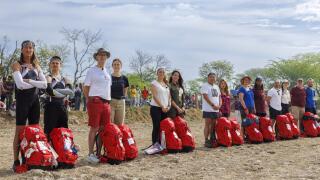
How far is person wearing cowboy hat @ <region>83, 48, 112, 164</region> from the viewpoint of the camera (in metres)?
7.52

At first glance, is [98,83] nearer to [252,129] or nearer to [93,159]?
[93,159]

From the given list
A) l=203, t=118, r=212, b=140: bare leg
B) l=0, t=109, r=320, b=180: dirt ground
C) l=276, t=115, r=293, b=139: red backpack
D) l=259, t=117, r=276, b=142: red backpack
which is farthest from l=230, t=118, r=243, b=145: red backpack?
l=276, t=115, r=293, b=139: red backpack

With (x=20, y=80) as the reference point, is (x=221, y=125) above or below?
below

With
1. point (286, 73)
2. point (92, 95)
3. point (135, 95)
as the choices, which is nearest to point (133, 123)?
point (135, 95)

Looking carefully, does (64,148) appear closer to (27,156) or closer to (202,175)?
(27,156)

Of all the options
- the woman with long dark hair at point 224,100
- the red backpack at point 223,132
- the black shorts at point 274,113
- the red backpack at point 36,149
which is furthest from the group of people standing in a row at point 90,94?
the black shorts at point 274,113

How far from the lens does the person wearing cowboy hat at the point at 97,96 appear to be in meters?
7.52

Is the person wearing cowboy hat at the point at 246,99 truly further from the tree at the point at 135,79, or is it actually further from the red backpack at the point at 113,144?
the tree at the point at 135,79

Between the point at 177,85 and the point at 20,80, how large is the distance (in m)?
3.95

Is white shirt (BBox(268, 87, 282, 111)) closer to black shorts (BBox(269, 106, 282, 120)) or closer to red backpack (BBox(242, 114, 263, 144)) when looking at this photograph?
black shorts (BBox(269, 106, 282, 120))

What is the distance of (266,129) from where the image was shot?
11242 mm

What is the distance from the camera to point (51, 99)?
278 inches

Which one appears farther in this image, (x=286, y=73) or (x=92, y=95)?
(x=286, y=73)

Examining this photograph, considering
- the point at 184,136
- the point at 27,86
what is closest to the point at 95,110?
the point at 27,86
